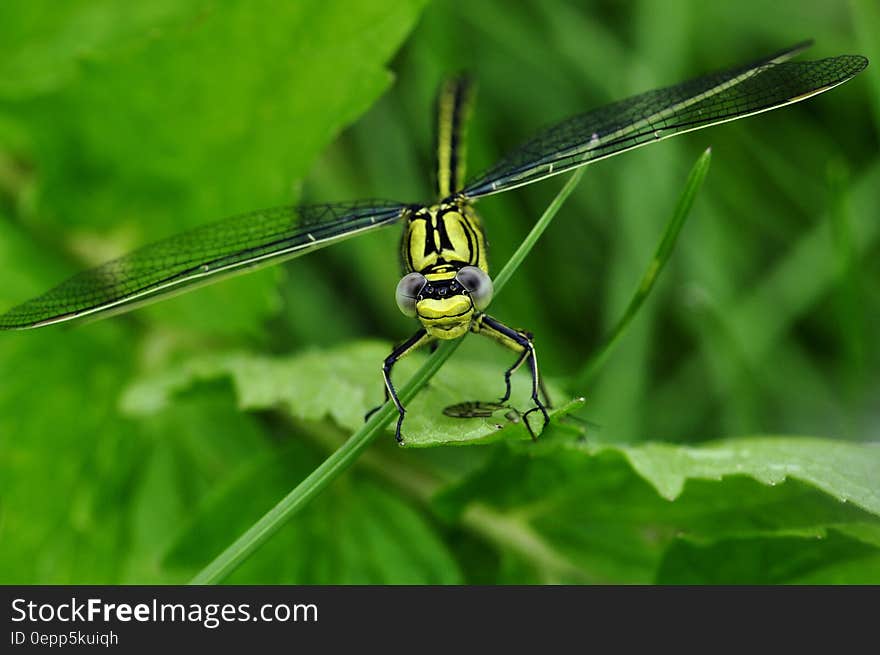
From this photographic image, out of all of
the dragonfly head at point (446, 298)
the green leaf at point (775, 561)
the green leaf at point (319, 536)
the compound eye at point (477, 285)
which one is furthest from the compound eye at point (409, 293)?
the green leaf at point (775, 561)

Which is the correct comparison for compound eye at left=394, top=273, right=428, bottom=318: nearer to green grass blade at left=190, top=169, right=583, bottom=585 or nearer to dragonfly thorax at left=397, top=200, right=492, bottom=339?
dragonfly thorax at left=397, top=200, right=492, bottom=339

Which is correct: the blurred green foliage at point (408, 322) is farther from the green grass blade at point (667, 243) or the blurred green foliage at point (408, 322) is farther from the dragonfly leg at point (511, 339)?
the green grass blade at point (667, 243)

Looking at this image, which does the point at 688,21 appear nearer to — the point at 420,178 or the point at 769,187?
the point at 769,187

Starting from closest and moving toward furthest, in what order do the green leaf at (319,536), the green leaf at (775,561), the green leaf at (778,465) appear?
the green leaf at (778,465)
the green leaf at (775,561)
the green leaf at (319,536)

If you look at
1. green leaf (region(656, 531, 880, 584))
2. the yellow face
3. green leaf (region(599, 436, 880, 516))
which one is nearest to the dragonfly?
the yellow face

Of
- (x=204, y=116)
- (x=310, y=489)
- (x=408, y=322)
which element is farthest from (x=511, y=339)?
(x=408, y=322)
